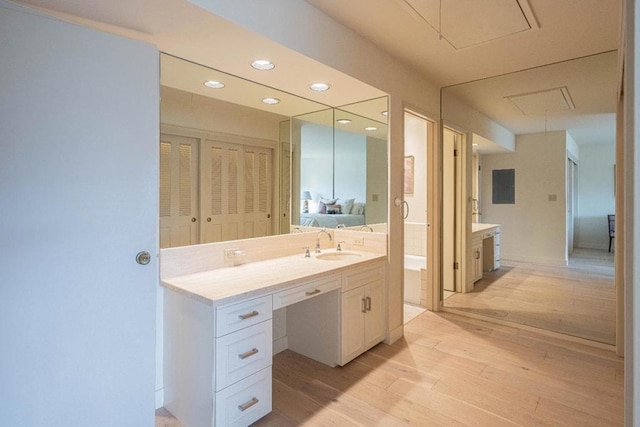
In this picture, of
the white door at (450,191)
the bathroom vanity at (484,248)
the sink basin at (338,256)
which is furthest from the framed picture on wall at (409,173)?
the sink basin at (338,256)

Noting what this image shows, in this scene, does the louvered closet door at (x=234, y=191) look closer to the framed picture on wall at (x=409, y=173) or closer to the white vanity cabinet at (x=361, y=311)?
the white vanity cabinet at (x=361, y=311)

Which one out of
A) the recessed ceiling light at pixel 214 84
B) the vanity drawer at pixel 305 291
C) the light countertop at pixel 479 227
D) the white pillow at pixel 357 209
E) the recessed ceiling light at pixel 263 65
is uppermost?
the recessed ceiling light at pixel 263 65

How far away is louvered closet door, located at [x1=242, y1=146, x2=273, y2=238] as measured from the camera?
97.2 inches

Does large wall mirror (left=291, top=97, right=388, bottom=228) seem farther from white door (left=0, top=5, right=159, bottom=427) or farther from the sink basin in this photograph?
white door (left=0, top=5, right=159, bottom=427)

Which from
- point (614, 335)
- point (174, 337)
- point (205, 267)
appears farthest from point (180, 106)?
point (614, 335)

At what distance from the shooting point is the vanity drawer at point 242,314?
162 cm

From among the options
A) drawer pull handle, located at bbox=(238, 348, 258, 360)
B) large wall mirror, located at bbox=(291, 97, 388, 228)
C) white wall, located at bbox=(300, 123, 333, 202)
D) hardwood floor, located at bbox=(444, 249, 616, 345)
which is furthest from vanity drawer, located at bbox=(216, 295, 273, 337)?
hardwood floor, located at bbox=(444, 249, 616, 345)

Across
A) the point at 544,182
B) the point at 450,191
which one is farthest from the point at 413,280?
the point at 544,182

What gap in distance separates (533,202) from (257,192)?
4.03 metres

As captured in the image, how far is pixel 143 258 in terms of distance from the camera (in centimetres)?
164

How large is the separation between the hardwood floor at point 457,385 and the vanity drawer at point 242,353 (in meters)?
0.36

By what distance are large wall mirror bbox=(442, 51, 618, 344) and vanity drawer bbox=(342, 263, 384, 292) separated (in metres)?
1.64

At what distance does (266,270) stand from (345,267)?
22.3 inches

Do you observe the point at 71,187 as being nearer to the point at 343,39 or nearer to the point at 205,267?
the point at 205,267
